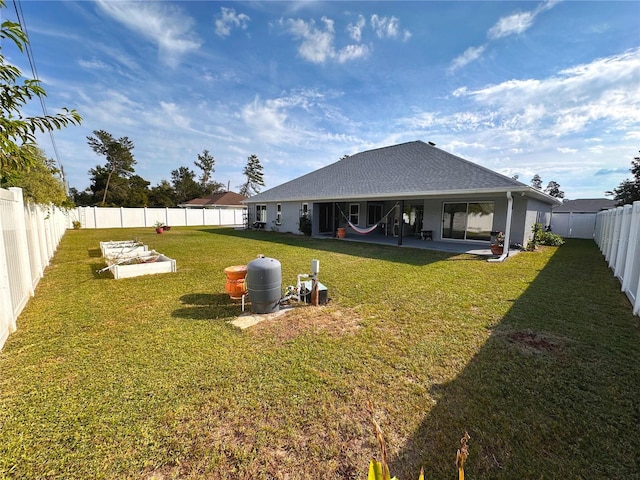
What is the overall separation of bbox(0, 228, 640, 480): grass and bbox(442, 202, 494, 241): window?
6.72 m

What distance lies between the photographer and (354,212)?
16.3 m

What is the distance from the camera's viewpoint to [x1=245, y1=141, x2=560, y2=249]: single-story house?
402 inches

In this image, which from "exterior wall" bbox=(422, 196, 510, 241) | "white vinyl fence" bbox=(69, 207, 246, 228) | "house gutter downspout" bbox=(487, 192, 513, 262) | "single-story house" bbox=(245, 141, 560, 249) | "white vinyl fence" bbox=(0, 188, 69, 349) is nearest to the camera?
"white vinyl fence" bbox=(0, 188, 69, 349)

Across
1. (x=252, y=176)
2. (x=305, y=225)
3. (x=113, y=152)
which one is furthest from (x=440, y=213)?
(x=252, y=176)

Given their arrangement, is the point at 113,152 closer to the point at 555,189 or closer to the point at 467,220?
the point at 467,220

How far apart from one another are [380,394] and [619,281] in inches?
285

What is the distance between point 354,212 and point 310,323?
42.0 ft

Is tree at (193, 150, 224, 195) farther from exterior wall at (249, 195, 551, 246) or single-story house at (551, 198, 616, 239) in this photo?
single-story house at (551, 198, 616, 239)

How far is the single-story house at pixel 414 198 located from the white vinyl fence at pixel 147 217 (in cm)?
785

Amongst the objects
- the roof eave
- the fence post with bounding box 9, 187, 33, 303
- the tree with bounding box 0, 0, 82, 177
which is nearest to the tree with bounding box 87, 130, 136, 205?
the roof eave

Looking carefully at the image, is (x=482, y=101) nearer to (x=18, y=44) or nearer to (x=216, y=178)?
(x=18, y=44)

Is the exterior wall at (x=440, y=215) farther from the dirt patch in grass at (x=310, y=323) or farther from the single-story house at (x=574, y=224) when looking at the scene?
the dirt patch in grass at (x=310, y=323)

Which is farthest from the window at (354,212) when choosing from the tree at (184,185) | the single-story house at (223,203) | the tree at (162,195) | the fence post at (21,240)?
the tree at (184,185)

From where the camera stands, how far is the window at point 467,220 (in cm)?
1134
